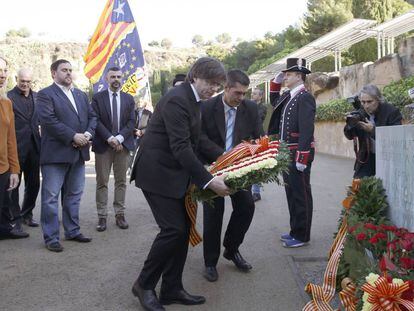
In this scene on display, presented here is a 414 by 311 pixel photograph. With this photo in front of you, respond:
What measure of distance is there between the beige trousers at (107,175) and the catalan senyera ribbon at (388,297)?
4.49 m

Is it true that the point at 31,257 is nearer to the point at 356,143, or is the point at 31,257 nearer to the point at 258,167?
the point at 258,167

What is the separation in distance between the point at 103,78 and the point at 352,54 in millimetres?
26514

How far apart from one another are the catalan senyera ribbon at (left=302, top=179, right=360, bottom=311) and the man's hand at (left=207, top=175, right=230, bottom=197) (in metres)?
0.97

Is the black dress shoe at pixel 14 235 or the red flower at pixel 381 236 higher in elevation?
the red flower at pixel 381 236

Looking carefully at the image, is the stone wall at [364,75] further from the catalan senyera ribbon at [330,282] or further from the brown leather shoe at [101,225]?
the catalan senyera ribbon at [330,282]

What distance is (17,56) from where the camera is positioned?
67.8 metres

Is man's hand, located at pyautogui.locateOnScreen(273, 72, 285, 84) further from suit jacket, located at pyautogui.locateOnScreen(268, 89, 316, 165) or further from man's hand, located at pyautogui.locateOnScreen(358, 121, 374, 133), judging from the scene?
man's hand, located at pyautogui.locateOnScreen(358, 121, 374, 133)

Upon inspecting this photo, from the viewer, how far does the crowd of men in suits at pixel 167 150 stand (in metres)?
3.83

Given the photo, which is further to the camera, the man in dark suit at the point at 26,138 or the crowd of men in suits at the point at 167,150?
the man in dark suit at the point at 26,138

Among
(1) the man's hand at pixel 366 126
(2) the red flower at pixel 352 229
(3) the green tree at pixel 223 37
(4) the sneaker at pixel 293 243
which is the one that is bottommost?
(4) the sneaker at pixel 293 243

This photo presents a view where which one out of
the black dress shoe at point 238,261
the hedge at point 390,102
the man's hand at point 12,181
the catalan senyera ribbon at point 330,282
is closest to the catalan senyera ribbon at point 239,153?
the catalan senyera ribbon at point 330,282

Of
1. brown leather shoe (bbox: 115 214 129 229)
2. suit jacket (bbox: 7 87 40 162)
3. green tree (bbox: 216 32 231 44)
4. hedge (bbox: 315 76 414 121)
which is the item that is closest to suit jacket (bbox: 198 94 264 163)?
brown leather shoe (bbox: 115 214 129 229)

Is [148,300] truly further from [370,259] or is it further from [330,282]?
[370,259]

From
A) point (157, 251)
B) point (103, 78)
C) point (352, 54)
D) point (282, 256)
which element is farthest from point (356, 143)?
point (352, 54)
